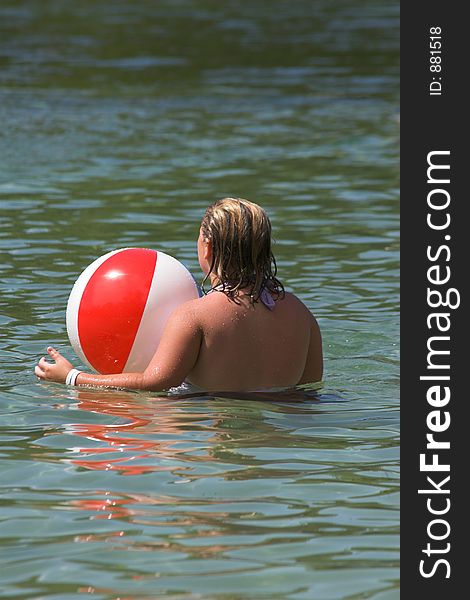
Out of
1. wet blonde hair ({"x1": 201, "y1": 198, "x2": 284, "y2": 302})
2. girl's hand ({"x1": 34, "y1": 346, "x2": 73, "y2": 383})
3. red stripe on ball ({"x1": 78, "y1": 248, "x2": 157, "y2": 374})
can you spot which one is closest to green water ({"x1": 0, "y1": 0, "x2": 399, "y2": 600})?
girl's hand ({"x1": 34, "y1": 346, "x2": 73, "y2": 383})

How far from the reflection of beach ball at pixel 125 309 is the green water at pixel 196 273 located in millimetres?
240

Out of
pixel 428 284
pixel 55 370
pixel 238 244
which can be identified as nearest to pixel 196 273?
pixel 55 370

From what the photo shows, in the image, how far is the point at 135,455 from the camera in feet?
21.2

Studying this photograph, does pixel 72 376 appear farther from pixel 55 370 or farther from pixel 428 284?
pixel 428 284

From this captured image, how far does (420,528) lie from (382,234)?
7.53 metres

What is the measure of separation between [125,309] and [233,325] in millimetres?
681

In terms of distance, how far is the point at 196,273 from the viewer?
11.4 metres

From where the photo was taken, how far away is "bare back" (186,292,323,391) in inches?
279

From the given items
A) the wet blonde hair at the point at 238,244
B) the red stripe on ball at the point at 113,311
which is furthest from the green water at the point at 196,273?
the wet blonde hair at the point at 238,244

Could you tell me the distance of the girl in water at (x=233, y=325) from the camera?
23.1 ft

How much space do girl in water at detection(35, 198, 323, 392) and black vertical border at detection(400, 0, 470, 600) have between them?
622mm

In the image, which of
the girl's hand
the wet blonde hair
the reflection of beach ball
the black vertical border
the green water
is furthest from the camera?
the girl's hand

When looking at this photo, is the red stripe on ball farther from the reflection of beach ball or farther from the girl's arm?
the girl's arm

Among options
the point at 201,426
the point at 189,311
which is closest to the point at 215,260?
the point at 189,311
